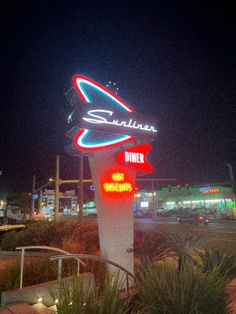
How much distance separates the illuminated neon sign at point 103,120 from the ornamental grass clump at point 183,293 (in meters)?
4.80

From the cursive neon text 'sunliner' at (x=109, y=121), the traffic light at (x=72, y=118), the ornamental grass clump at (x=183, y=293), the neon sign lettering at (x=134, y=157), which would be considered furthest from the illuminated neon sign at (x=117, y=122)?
the ornamental grass clump at (x=183, y=293)

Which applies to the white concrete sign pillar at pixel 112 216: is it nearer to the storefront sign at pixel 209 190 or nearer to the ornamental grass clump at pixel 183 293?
the ornamental grass clump at pixel 183 293

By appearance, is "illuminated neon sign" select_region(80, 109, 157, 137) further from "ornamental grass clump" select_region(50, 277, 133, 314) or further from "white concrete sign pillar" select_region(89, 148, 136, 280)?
"ornamental grass clump" select_region(50, 277, 133, 314)

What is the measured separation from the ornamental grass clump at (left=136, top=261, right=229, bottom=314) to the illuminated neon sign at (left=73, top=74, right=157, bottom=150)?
15.8ft

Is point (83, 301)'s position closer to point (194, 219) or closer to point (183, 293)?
point (183, 293)

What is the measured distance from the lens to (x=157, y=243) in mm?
12062

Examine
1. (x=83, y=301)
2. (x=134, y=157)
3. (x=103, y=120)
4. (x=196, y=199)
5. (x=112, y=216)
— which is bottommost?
(x=83, y=301)

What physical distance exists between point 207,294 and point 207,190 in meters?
55.4

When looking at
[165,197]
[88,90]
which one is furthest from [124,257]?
[165,197]

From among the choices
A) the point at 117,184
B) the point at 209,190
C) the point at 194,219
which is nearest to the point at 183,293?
the point at 117,184

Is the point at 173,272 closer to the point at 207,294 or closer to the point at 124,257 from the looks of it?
the point at 207,294

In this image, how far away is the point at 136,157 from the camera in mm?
9656

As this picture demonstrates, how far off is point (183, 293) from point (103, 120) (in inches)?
230

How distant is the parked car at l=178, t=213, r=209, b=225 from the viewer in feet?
112
